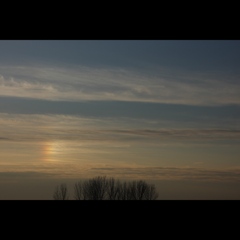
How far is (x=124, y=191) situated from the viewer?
26.2 metres
